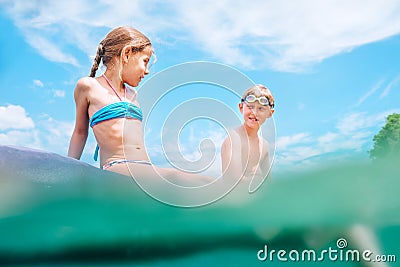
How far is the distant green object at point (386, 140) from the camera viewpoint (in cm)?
326

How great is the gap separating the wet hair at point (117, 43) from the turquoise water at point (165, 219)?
2.04ft

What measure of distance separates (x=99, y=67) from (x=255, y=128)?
95 centimetres

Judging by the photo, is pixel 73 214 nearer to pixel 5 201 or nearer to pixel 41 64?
pixel 5 201

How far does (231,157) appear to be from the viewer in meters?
3.00

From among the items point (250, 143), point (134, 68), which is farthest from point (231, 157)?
point (134, 68)

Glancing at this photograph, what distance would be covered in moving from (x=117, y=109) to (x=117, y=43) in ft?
1.28

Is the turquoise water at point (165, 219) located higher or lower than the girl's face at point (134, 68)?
lower

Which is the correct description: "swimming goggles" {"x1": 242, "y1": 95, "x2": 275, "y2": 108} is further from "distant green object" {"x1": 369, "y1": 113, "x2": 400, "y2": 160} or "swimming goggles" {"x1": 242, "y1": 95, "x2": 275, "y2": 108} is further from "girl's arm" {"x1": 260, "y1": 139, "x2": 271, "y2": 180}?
"distant green object" {"x1": 369, "y1": 113, "x2": 400, "y2": 160}

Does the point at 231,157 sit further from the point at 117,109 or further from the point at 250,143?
the point at 117,109

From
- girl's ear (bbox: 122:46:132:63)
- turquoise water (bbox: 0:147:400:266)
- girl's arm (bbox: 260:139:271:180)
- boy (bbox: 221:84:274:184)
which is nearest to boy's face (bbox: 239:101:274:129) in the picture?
boy (bbox: 221:84:274:184)

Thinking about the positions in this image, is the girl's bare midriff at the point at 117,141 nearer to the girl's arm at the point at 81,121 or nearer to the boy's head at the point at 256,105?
the girl's arm at the point at 81,121

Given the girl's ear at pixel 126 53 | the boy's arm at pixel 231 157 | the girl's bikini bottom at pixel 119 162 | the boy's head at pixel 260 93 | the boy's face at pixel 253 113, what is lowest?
the girl's bikini bottom at pixel 119 162

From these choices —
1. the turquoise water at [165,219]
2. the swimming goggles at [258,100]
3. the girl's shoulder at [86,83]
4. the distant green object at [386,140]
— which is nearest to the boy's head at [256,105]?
the swimming goggles at [258,100]

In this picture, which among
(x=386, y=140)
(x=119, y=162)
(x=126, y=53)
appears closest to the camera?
(x=119, y=162)
